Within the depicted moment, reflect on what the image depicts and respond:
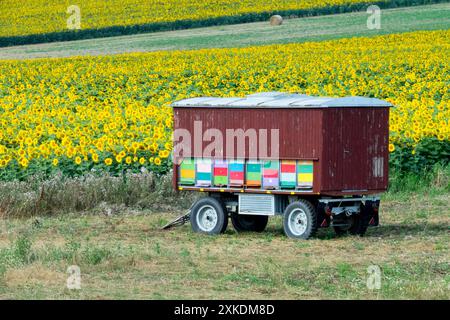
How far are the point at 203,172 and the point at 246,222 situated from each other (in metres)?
1.14

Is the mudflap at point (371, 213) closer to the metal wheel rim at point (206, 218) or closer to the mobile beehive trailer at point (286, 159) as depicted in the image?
the mobile beehive trailer at point (286, 159)

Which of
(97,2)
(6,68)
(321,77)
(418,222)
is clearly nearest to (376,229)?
(418,222)

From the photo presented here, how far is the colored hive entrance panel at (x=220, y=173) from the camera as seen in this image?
57.7ft

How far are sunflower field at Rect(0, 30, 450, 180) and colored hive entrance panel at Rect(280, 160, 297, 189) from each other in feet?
15.8

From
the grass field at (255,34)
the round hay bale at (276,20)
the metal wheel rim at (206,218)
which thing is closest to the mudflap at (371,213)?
the metal wheel rim at (206,218)

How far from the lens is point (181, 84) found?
3812cm

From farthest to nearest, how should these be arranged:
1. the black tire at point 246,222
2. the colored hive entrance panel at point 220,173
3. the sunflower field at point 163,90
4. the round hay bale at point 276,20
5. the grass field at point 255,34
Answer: the round hay bale at point 276,20 → the grass field at point 255,34 → the sunflower field at point 163,90 → the black tire at point 246,222 → the colored hive entrance panel at point 220,173

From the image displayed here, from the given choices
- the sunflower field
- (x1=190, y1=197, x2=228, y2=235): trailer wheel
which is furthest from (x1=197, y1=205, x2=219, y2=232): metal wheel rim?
the sunflower field

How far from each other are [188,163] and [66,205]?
2.93 meters

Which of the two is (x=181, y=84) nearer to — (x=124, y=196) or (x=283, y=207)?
(x=124, y=196)

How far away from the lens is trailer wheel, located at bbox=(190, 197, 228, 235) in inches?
696

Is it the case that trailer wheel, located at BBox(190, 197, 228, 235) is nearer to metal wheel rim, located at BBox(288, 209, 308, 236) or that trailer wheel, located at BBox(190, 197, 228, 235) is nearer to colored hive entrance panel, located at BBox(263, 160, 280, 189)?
colored hive entrance panel, located at BBox(263, 160, 280, 189)

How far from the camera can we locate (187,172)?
17969 millimetres

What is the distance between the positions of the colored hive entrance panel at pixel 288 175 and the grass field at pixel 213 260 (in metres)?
0.82
